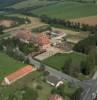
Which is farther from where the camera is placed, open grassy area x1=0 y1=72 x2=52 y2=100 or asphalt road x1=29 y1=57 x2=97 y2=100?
open grassy area x1=0 y1=72 x2=52 y2=100

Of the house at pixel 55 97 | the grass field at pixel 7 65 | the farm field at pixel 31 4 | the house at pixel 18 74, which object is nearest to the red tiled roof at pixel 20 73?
the house at pixel 18 74

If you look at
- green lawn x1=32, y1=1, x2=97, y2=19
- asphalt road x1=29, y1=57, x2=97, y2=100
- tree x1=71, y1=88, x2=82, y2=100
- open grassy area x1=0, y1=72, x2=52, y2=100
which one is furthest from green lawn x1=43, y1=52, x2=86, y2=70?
Answer: green lawn x1=32, y1=1, x2=97, y2=19

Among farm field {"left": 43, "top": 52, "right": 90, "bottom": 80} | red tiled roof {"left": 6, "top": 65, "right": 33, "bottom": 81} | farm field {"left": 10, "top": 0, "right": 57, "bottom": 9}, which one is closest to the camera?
red tiled roof {"left": 6, "top": 65, "right": 33, "bottom": 81}

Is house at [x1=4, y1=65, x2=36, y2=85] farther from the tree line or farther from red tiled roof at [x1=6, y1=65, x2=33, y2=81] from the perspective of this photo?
the tree line

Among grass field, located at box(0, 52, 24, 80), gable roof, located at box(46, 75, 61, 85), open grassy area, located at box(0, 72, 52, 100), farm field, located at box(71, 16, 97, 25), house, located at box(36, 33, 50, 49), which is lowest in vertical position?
open grassy area, located at box(0, 72, 52, 100)

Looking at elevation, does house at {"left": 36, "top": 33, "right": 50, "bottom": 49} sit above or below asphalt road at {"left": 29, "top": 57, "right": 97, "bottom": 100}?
above

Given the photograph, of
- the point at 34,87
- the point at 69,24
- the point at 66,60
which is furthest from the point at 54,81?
the point at 69,24

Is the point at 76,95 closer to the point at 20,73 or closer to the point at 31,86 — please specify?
the point at 31,86
